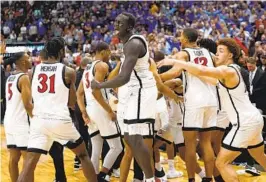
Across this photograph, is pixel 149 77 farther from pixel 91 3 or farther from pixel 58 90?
pixel 91 3

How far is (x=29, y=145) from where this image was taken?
5.62m

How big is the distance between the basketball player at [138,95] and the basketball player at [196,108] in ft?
2.91

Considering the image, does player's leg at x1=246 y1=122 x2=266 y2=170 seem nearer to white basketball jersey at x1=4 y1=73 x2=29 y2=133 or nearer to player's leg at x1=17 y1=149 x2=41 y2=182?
player's leg at x1=17 y1=149 x2=41 y2=182

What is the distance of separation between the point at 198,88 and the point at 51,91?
70.5 inches

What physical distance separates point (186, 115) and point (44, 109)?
1733 millimetres

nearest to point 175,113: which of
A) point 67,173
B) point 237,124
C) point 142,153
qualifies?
point 67,173

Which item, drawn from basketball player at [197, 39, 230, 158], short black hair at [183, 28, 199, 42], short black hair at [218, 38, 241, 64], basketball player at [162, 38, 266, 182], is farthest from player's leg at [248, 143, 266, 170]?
short black hair at [183, 28, 199, 42]

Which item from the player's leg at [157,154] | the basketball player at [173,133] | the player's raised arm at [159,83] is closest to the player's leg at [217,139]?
the basketball player at [173,133]

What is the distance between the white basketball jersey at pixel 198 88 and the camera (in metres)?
6.16

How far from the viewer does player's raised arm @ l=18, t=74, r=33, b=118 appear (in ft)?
19.4

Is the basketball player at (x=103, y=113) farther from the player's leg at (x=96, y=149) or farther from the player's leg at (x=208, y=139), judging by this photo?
the player's leg at (x=208, y=139)

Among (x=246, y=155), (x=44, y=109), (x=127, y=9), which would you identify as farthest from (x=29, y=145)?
(x=127, y=9)

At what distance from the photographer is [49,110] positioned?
557 cm

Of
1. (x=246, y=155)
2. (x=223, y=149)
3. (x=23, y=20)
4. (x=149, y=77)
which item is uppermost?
(x=23, y=20)
